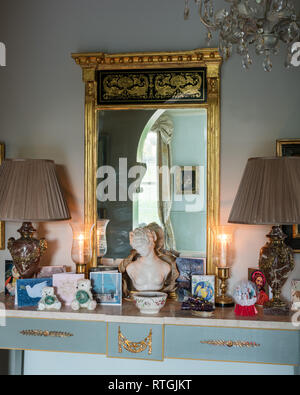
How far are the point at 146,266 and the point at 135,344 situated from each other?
437 millimetres

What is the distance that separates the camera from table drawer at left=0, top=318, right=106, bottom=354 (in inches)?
82.7

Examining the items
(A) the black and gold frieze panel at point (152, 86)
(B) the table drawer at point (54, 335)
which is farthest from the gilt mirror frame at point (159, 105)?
(B) the table drawer at point (54, 335)

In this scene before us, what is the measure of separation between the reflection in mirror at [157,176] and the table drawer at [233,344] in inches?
19.8

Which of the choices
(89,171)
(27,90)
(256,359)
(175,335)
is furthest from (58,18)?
(256,359)

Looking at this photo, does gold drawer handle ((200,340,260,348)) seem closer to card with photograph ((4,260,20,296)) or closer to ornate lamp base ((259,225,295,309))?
ornate lamp base ((259,225,295,309))

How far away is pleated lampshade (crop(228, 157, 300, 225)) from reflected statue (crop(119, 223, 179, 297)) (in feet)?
1.61

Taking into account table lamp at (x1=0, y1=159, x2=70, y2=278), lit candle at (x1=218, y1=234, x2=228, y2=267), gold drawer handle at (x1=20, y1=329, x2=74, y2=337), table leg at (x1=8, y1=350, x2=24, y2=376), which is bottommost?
table leg at (x1=8, y1=350, x2=24, y2=376)

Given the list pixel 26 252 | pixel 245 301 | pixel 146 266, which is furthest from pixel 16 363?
pixel 245 301

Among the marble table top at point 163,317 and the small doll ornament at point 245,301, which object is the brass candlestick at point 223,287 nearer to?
the marble table top at point 163,317

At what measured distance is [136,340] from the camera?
2.05m

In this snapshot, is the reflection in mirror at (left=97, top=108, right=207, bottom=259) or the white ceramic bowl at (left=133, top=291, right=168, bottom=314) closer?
the white ceramic bowl at (left=133, top=291, right=168, bottom=314)

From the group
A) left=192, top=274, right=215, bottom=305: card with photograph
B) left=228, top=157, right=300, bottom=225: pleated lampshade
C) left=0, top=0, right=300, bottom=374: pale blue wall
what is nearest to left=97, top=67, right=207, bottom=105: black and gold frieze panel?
left=0, top=0, right=300, bottom=374: pale blue wall

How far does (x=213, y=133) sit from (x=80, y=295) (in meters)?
1.12

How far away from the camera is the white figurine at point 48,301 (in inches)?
85.2
